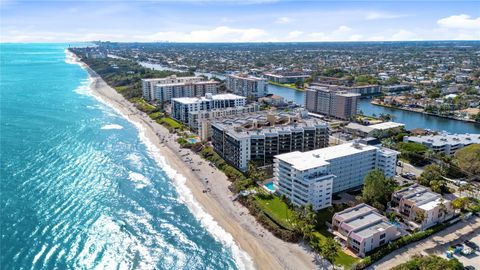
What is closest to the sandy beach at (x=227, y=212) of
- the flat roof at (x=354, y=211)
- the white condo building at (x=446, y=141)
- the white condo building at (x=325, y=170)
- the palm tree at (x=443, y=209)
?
the flat roof at (x=354, y=211)

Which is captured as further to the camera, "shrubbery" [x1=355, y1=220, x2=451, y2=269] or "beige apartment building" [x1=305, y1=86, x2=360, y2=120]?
"beige apartment building" [x1=305, y1=86, x2=360, y2=120]

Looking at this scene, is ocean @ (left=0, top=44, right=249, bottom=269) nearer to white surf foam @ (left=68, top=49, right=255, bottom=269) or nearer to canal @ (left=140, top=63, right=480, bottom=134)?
white surf foam @ (left=68, top=49, right=255, bottom=269)

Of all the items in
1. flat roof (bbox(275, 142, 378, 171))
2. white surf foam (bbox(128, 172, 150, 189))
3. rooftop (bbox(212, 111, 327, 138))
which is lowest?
white surf foam (bbox(128, 172, 150, 189))

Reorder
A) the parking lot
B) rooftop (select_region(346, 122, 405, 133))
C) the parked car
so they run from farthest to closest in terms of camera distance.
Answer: rooftop (select_region(346, 122, 405, 133))
the parked car
the parking lot

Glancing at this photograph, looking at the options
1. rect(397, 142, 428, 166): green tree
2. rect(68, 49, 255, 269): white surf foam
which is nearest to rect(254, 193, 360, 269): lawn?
rect(68, 49, 255, 269): white surf foam

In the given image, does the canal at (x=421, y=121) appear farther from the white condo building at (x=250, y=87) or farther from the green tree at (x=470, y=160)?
the green tree at (x=470, y=160)

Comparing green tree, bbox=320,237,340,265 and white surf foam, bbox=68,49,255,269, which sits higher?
green tree, bbox=320,237,340,265
